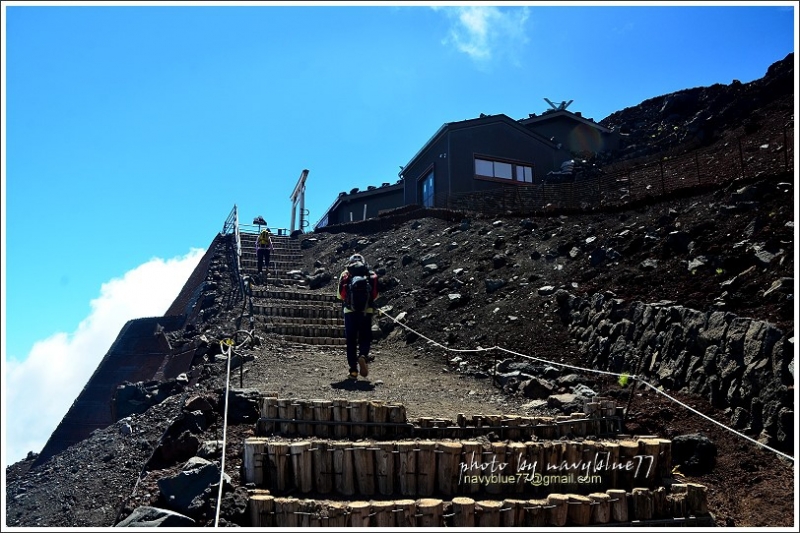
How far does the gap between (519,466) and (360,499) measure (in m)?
1.54

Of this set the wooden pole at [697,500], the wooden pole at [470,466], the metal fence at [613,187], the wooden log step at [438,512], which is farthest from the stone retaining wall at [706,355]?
the metal fence at [613,187]

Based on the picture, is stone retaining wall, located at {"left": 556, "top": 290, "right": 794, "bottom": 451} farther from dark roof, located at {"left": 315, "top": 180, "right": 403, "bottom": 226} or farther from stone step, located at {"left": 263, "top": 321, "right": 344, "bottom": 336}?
dark roof, located at {"left": 315, "top": 180, "right": 403, "bottom": 226}

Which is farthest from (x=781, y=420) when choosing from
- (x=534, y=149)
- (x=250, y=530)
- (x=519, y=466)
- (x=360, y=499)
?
(x=534, y=149)

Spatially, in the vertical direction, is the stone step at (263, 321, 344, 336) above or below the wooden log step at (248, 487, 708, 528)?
above

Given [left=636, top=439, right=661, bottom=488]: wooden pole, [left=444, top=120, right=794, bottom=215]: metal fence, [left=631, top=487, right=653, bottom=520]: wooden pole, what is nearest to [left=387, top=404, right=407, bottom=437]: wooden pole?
[left=631, top=487, right=653, bottom=520]: wooden pole

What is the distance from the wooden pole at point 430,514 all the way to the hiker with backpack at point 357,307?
4936 mm

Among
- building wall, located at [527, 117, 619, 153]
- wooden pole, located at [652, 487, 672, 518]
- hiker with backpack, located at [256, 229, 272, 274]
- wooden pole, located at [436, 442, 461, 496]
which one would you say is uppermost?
building wall, located at [527, 117, 619, 153]

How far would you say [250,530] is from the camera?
458cm

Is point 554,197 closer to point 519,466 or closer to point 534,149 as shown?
point 534,149

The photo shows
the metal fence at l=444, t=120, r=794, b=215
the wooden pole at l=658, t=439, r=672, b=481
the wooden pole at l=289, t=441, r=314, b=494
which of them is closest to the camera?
the wooden pole at l=289, t=441, r=314, b=494

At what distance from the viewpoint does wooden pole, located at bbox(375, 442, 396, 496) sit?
569cm

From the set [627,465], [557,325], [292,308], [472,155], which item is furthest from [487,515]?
[472,155]

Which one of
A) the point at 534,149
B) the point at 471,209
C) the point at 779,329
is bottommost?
the point at 779,329

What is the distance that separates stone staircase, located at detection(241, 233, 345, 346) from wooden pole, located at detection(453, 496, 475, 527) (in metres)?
9.08
